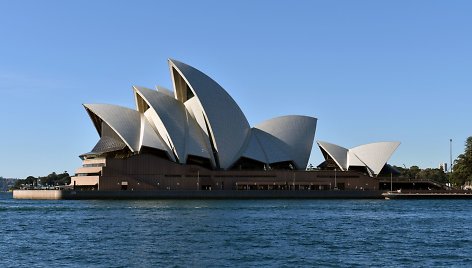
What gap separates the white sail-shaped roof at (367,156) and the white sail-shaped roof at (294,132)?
4171mm

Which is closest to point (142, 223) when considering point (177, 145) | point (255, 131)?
point (177, 145)

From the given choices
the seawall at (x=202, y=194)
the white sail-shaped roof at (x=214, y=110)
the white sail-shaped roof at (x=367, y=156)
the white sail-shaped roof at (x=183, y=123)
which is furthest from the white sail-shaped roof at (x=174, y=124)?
the white sail-shaped roof at (x=367, y=156)

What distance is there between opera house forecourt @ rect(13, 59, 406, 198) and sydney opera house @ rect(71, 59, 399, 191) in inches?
4.7

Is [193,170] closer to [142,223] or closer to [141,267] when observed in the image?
[142,223]

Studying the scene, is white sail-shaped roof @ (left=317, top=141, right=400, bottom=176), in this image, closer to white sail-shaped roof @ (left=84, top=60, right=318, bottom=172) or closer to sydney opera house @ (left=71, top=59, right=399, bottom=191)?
sydney opera house @ (left=71, top=59, right=399, bottom=191)

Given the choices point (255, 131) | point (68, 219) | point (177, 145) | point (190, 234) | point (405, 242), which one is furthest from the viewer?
point (255, 131)

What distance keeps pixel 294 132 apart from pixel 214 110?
14.3 meters

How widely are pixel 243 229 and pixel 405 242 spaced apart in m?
9.53

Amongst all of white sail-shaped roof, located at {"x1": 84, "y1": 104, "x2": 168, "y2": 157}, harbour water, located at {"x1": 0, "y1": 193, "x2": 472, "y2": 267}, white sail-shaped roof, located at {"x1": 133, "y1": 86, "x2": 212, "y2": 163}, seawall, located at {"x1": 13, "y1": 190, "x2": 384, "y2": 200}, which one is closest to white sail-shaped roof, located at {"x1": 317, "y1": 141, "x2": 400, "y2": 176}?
seawall, located at {"x1": 13, "y1": 190, "x2": 384, "y2": 200}

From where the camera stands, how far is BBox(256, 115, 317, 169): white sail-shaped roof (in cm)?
9512

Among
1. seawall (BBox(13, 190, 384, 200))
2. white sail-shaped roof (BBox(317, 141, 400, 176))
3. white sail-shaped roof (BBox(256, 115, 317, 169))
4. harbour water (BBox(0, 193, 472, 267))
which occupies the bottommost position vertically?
harbour water (BBox(0, 193, 472, 267))

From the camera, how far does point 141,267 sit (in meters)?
25.9

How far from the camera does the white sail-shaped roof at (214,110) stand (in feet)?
276

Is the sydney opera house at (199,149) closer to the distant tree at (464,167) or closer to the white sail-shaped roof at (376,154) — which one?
the white sail-shaped roof at (376,154)
